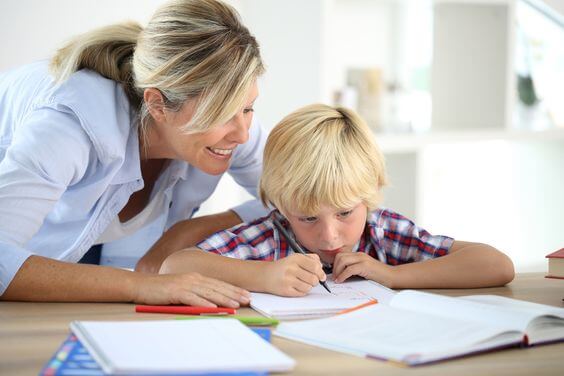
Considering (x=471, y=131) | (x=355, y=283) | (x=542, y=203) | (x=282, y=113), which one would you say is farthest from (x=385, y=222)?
(x=542, y=203)

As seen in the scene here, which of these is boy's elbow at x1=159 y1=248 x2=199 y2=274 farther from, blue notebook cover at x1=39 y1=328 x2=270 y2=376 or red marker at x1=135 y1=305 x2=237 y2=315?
blue notebook cover at x1=39 y1=328 x2=270 y2=376

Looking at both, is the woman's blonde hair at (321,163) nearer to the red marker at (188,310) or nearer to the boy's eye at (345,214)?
the boy's eye at (345,214)

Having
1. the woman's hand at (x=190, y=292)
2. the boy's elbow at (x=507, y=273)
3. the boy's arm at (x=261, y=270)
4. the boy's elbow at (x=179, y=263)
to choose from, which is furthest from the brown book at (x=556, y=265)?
the boy's elbow at (x=179, y=263)

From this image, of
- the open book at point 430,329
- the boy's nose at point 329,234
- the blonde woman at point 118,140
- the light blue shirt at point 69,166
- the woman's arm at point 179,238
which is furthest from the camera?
the woman's arm at point 179,238

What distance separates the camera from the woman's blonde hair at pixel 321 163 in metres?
1.55

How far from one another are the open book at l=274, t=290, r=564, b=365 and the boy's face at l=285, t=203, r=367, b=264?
1.19 ft

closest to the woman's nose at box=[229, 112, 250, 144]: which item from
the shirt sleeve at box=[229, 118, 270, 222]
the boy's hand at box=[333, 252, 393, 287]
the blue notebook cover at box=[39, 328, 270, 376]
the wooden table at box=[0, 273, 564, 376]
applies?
the shirt sleeve at box=[229, 118, 270, 222]

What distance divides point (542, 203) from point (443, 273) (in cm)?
255

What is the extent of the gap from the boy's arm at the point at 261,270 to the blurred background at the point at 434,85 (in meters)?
1.55

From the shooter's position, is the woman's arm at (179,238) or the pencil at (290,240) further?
the woman's arm at (179,238)

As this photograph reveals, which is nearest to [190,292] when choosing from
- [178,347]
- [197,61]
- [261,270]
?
[261,270]

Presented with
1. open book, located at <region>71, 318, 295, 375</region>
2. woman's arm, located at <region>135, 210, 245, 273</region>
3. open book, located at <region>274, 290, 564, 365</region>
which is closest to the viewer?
open book, located at <region>71, 318, 295, 375</region>

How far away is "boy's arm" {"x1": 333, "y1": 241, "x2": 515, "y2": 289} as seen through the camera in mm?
1440

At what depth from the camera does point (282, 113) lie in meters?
3.06
